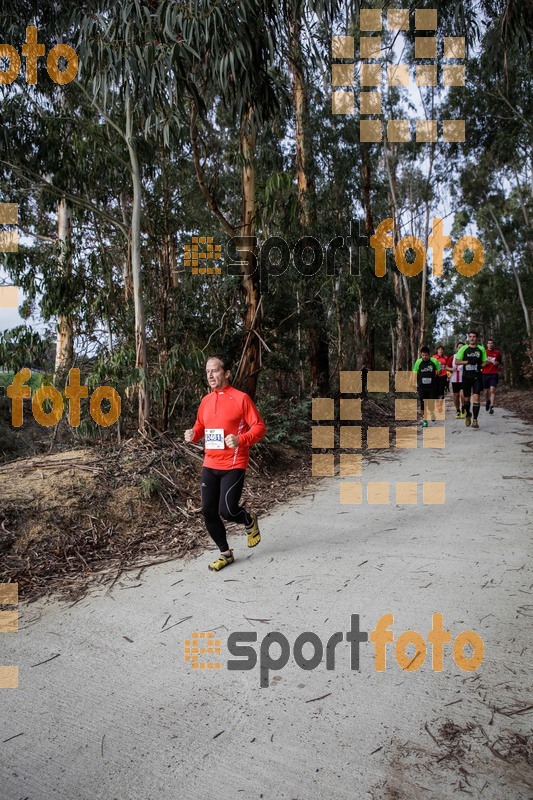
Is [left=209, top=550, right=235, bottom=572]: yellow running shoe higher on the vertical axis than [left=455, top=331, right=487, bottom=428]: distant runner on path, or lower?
lower

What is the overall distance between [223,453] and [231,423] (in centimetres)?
27

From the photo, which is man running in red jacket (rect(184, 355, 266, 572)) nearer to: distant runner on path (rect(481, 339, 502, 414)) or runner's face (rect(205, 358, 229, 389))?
runner's face (rect(205, 358, 229, 389))

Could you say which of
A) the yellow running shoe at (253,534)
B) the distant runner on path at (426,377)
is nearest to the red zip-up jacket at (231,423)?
the yellow running shoe at (253,534)

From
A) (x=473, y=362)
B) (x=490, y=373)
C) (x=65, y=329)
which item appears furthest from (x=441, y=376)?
(x=65, y=329)

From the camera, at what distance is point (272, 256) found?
33.2 ft

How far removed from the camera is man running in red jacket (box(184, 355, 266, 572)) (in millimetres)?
4848

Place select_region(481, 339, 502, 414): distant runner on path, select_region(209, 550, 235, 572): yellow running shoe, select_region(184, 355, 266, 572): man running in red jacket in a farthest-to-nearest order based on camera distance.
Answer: select_region(481, 339, 502, 414): distant runner on path < select_region(184, 355, 266, 572): man running in red jacket < select_region(209, 550, 235, 572): yellow running shoe

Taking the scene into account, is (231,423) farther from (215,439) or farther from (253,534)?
(253,534)

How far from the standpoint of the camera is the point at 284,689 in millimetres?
3029

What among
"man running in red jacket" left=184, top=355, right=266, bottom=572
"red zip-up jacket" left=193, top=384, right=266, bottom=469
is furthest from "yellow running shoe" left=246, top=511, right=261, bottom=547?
"red zip-up jacket" left=193, top=384, right=266, bottom=469

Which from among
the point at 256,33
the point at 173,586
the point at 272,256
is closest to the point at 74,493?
the point at 173,586

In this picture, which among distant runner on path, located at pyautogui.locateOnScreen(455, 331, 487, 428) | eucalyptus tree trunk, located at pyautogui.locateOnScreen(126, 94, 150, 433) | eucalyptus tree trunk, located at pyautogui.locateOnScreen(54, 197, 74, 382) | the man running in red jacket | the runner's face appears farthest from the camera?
distant runner on path, located at pyautogui.locateOnScreen(455, 331, 487, 428)

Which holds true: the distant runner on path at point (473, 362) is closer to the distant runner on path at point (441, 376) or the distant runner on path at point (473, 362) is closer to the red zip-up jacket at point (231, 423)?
the distant runner on path at point (441, 376)

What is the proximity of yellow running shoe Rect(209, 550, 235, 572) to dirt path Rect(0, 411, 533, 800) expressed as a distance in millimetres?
100
